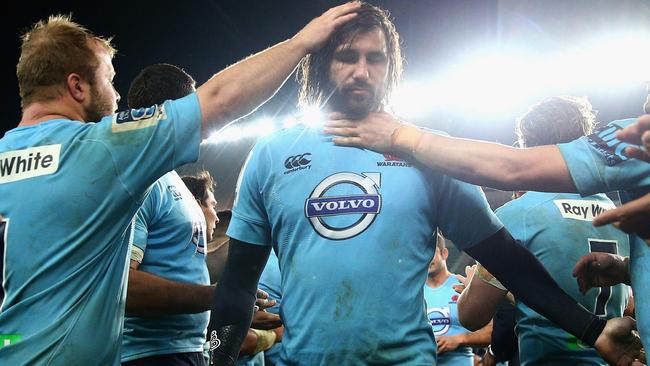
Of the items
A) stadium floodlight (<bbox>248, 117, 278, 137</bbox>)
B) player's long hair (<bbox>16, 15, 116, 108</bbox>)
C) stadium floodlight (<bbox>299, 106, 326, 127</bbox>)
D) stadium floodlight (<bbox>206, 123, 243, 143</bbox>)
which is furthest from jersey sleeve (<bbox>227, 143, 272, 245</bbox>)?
stadium floodlight (<bbox>206, 123, 243, 143</bbox>)

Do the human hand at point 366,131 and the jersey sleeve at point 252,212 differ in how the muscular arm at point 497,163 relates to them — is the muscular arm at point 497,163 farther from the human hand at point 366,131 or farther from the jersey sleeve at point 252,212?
the jersey sleeve at point 252,212

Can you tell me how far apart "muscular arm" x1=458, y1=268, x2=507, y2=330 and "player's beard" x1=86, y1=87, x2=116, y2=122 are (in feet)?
5.95

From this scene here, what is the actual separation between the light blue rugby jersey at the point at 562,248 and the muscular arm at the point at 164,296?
4.98 ft

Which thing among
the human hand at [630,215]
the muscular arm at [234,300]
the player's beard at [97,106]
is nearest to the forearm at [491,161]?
the human hand at [630,215]

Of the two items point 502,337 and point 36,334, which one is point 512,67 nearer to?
point 502,337

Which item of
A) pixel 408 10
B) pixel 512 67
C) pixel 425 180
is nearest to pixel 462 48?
pixel 512 67

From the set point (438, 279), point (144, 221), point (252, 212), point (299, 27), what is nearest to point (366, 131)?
point (252, 212)

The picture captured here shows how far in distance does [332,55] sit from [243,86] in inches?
19.5

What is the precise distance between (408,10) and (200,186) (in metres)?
6.18

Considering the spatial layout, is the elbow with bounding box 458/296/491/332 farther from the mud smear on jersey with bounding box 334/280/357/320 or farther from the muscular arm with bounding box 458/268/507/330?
the mud smear on jersey with bounding box 334/280/357/320

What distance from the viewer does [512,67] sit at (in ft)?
37.8

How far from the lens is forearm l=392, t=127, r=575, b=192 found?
1.83 meters

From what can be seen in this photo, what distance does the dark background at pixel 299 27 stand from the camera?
895cm

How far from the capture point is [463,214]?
2.12 m
